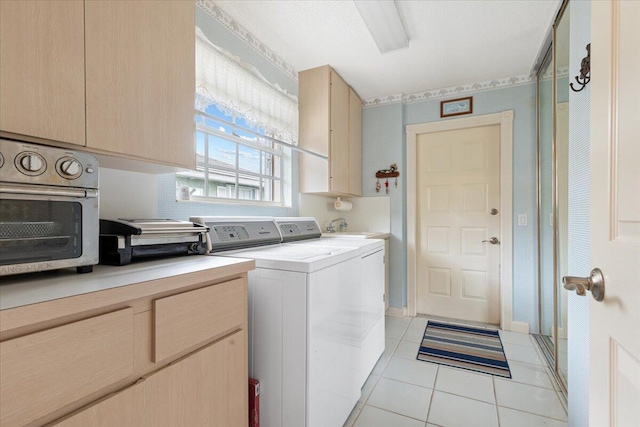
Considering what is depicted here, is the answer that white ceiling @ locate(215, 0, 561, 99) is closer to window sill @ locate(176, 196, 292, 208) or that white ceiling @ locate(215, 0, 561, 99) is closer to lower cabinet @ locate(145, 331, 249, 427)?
window sill @ locate(176, 196, 292, 208)

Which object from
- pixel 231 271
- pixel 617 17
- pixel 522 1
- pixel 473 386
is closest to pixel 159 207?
pixel 231 271

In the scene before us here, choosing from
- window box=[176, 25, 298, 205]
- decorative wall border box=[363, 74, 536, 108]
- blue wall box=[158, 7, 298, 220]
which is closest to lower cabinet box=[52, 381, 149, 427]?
blue wall box=[158, 7, 298, 220]

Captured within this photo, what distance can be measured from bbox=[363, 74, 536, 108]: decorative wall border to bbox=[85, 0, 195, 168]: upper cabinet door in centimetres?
246

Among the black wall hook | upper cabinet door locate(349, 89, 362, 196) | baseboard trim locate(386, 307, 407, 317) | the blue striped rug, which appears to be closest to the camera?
the black wall hook

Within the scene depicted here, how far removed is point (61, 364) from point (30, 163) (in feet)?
1.53

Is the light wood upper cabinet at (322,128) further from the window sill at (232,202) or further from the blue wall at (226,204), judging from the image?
the window sill at (232,202)

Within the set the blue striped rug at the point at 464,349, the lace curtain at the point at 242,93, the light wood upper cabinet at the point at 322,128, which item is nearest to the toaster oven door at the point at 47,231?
the lace curtain at the point at 242,93

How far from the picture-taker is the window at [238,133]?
1.75m

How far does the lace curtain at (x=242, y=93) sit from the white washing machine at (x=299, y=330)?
80 cm

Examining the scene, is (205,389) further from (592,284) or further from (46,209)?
(592,284)

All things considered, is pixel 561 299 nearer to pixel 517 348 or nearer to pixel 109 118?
pixel 517 348

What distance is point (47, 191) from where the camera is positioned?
73 centimetres

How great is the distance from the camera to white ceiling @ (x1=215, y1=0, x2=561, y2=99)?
186 centimetres

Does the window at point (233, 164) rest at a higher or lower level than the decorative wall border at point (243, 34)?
lower
